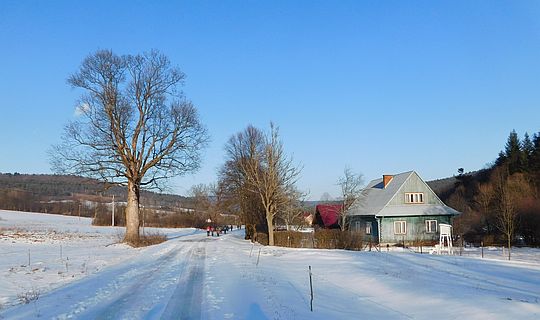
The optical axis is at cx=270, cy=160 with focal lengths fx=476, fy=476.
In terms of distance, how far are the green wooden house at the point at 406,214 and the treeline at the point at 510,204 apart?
4.88 meters

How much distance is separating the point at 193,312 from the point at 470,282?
34.9 feet

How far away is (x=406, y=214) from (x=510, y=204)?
1019 cm

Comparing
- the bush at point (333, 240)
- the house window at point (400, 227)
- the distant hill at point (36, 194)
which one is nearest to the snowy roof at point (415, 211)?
the house window at point (400, 227)

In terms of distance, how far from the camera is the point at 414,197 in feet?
168

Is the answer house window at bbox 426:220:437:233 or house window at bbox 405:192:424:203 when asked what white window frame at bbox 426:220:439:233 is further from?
house window at bbox 405:192:424:203

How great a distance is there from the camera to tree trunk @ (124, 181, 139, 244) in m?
36.1

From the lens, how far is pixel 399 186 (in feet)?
169

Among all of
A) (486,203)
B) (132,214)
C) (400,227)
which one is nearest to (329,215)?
(400,227)

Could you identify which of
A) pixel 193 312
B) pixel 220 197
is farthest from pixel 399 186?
pixel 193 312

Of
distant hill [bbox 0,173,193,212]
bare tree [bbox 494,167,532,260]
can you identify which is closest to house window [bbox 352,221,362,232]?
bare tree [bbox 494,167,532,260]

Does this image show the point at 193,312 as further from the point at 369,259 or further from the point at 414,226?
the point at 414,226

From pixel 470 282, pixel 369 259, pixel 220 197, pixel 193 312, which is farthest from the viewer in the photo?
pixel 220 197

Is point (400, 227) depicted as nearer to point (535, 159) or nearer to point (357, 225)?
point (357, 225)

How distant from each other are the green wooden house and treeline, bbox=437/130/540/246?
4.88 meters
